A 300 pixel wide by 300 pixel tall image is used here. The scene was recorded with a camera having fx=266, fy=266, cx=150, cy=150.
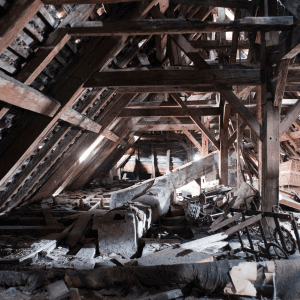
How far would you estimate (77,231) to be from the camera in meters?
4.98

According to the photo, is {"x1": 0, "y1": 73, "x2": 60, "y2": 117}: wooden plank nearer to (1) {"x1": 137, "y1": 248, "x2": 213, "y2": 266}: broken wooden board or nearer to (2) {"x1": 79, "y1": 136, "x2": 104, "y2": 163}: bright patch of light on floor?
(1) {"x1": 137, "y1": 248, "x2": 213, "y2": 266}: broken wooden board

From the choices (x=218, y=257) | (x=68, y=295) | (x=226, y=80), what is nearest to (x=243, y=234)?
(x=218, y=257)

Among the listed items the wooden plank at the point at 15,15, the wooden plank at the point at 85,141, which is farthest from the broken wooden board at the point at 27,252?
the wooden plank at the point at 15,15

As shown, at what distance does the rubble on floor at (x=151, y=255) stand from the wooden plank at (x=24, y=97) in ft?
6.23

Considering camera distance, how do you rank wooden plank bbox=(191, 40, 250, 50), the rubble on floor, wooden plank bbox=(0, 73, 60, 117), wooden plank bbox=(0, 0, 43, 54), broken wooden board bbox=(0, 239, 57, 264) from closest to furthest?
wooden plank bbox=(0, 0, 43, 54) < wooden plank bbox=(0, 73, 60, 117) < the rubble on floor < broken wooden board bbox=(0, 239, 57, 264) < wooden plank bbox=(191, 40, 250, 50)

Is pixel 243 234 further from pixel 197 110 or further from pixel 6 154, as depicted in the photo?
pixel 6 154

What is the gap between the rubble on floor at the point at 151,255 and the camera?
116 inches

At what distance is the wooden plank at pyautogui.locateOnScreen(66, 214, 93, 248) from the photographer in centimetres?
467

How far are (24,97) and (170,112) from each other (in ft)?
15.1

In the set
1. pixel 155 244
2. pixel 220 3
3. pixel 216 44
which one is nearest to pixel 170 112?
pixel 216 44

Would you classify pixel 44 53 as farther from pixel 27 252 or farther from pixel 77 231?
pixel 77 231

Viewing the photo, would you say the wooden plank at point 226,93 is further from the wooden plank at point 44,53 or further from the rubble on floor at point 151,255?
the wooden plank at point 44,53

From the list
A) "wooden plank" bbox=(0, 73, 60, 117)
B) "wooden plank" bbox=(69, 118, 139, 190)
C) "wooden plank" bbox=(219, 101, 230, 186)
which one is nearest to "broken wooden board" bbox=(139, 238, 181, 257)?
"wooden plank" bbox=(0, 73, 60, 117)

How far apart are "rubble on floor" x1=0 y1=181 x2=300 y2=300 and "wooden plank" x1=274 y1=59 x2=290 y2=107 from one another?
1.70m
